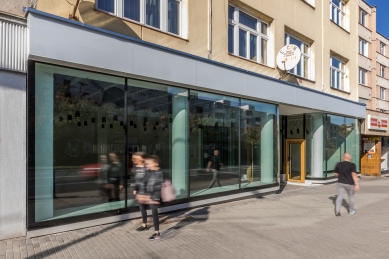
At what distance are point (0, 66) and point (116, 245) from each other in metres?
3.68

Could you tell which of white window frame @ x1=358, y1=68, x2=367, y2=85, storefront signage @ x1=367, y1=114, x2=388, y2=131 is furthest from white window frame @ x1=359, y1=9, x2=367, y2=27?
storefront signage @ x1=367, y1=114, x2=388, y2=131

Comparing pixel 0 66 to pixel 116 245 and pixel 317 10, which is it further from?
pixel 317 10

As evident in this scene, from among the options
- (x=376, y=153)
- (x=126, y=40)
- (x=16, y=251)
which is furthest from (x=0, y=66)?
(x=376, y=153)

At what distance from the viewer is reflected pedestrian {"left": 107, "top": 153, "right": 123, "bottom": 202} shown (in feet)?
24.1

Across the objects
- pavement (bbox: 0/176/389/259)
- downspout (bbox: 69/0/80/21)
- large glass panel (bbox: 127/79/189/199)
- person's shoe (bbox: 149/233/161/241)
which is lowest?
pavement (bbox: 0/176/389/259)

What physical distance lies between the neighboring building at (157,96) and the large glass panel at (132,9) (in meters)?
0.05

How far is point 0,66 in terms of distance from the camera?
5.52 meters

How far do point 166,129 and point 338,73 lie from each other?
484 inches

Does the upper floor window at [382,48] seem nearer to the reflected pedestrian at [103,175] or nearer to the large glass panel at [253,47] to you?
the large glass panel at [253,47]

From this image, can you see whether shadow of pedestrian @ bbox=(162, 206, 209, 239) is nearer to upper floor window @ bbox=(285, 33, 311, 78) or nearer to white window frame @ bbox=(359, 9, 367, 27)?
upper floor window @ bbox=(285, 33, 311, 78)

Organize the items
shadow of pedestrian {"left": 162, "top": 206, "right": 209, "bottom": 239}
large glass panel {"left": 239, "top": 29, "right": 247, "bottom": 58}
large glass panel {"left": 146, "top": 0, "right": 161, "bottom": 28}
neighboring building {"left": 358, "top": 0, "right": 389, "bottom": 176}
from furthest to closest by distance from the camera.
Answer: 1. neighboring building {"left": 358, "top": 0, "right": 389, "bottom": 176}
2. large glass panel {"left": 239, "top": 29, "right": 247, "bottom": 58}
3. large glass panel {"left": 146, "top": 0, "right": 161, "bottom": 28}
4. shadow of pedestrian {"left": 162, "top": 206, "right": 209, "bottom": 239}

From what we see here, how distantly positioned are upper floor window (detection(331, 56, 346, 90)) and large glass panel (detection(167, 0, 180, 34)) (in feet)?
34.5

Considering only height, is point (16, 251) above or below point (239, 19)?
below

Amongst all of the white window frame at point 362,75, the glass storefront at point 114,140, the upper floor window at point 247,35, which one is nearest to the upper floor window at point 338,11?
the upper floor window at point 247,35
